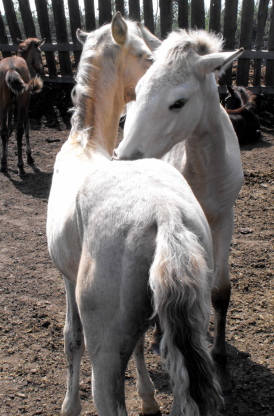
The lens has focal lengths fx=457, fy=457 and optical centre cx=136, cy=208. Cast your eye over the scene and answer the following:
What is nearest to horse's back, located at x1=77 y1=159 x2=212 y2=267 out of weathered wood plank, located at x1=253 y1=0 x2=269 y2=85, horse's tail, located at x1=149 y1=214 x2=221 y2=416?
horse's tail, located at x1=149 y1=214 x2=221 y2=416

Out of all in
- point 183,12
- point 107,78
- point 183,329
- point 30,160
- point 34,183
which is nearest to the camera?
point 183,329

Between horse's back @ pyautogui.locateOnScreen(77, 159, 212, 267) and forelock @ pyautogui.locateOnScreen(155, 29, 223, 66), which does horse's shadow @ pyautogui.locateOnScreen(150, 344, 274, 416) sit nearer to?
horse's back @ pyautogui.locateOnScreen(77, 159, 212, 267)

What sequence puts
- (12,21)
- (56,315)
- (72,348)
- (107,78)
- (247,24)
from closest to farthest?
(72,348), (107,78), (56,315), (247,24), (12,21)

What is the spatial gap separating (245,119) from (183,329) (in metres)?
6.58

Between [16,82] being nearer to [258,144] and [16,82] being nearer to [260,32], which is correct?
[258,144]

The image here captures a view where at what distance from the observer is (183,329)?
4.57 feet

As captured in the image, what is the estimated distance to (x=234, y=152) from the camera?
119 inches

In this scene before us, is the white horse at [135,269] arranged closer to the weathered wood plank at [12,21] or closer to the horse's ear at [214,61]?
the horse's ear at [214,61]

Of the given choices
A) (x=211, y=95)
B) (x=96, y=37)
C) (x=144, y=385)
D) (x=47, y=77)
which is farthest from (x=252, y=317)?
(x=47, y=77)

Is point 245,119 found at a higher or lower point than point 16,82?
lower

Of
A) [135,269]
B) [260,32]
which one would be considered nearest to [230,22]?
[260,32]

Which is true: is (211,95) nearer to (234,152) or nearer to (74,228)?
(234,152)

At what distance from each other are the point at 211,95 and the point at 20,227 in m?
3.08

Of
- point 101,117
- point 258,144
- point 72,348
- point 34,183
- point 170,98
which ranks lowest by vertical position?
point 258,144
